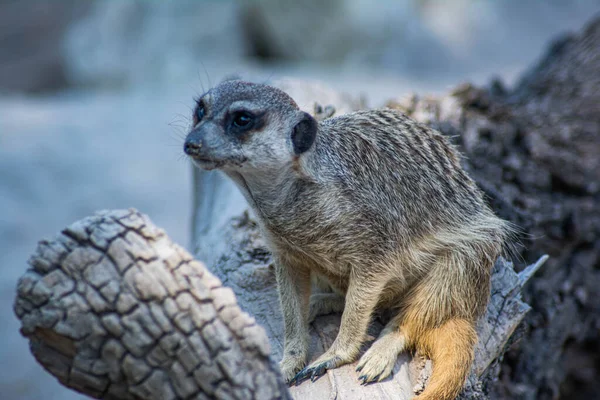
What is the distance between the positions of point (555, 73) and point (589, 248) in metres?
1.53

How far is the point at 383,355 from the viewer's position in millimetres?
2680

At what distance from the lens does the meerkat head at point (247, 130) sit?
8.21 ft

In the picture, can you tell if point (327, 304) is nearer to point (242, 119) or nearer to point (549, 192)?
point (242, 119)

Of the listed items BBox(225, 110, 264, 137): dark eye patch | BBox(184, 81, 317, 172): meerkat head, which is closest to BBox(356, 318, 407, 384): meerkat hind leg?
BBox(184, 81, 317, 172): meerkat head

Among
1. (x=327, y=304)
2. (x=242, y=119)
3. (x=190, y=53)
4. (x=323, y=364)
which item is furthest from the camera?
(x=190, y=53)

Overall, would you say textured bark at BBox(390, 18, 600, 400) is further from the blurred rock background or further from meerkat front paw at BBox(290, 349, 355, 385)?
the blurred rock background

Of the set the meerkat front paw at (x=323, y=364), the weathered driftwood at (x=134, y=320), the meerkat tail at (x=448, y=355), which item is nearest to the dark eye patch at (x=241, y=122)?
the weathered driftwood at (x=134, y=320)

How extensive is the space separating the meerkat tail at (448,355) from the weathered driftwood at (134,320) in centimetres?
84

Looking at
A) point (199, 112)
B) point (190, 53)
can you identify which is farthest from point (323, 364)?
point (190, 53)

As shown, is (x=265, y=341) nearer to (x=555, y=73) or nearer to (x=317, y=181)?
(x=317, y=181)

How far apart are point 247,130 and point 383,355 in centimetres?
112

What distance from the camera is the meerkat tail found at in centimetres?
254

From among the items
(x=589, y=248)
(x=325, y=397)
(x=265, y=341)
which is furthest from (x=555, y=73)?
(x=265, y=341)

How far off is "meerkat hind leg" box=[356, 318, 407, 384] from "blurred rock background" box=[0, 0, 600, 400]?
20.7 feet
